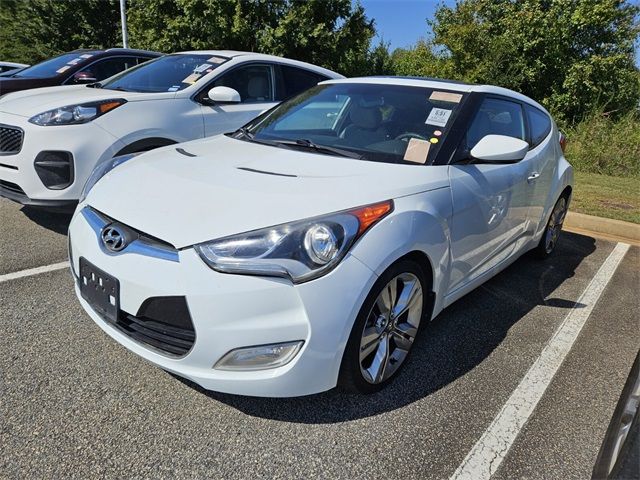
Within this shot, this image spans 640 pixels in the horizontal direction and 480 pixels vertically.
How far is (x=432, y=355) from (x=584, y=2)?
1592cm

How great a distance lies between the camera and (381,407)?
2334 mm

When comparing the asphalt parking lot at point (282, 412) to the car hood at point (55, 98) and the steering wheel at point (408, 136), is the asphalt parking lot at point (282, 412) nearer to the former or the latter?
the steering wheel at point (408, 136)

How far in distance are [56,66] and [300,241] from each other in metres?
6.59

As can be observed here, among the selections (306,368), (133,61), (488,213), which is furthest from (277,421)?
(133,61)

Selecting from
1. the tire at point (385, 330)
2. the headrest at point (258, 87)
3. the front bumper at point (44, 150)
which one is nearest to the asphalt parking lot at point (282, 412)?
the tire at point (385, 330)

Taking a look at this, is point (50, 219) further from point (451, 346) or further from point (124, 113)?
point (451, 346)

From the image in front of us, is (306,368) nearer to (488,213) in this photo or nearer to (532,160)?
(488,213)

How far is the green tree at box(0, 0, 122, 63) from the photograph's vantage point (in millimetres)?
22891

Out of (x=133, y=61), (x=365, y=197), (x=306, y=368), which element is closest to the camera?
(x=306, y=368)

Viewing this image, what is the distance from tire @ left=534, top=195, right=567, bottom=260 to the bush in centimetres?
692

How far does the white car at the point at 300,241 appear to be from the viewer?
1908mm

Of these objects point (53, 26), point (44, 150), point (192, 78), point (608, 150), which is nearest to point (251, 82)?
point (192, 78)

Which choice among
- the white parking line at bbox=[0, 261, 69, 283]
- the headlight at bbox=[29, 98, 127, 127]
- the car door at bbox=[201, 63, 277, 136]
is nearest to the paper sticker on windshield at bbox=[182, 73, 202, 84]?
the car door at bbox=[201, 63, 277, 136]

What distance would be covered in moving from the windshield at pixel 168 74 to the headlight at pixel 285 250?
3.20 metres
